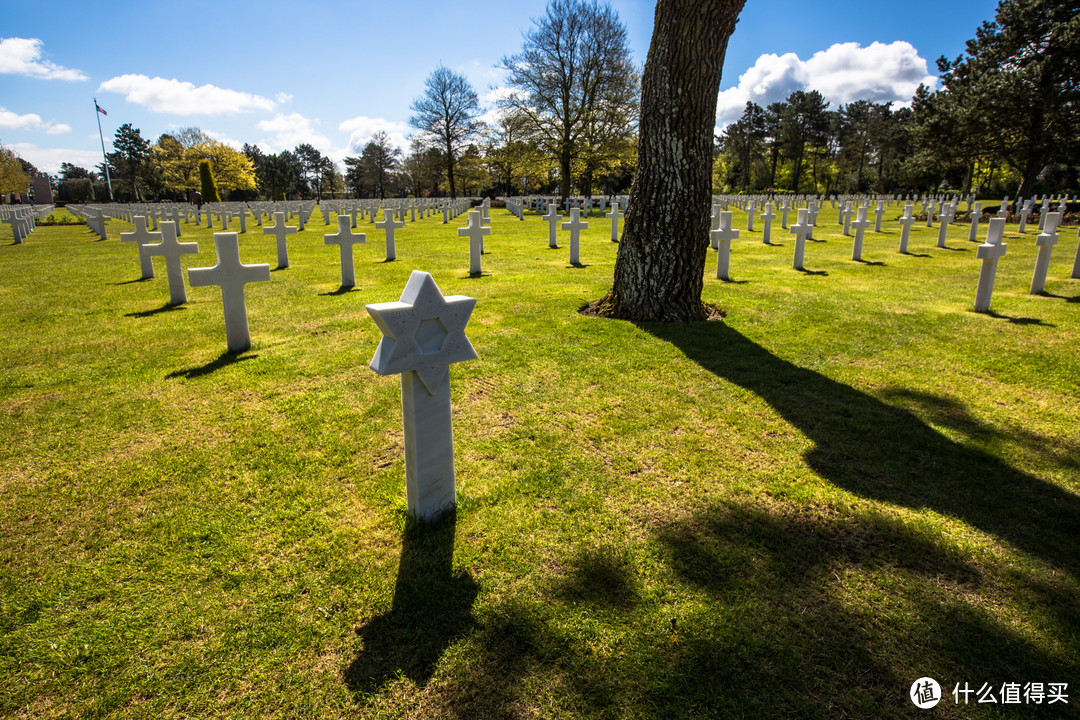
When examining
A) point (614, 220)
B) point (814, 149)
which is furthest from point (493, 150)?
point (814, 149)

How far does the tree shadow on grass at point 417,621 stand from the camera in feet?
6.31

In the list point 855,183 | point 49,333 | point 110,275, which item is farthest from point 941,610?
point 855,183

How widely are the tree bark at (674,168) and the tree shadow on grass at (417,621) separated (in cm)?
483

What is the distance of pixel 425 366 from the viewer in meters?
2.45

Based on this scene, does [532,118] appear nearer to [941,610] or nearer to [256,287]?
[256,287]

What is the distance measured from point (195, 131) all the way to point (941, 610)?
7592 cm

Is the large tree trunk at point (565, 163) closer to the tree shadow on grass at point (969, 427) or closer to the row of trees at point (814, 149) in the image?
the tree shadow on grass at point (969, 427)

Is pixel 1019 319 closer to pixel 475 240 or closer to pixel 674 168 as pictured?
pixel 674 168

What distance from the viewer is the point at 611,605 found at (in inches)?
87.0

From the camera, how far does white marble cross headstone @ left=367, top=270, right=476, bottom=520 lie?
2324 mm

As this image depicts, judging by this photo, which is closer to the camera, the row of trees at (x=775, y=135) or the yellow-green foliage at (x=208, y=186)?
the row of trees at (x=775, y=135)

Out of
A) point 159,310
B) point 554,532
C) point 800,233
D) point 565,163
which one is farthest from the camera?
point 565,163

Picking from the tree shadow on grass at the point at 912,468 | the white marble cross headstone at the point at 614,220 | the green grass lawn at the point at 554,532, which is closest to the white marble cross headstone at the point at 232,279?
the green grass lawn at the point at 554,532

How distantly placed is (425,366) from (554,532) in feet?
3.40
